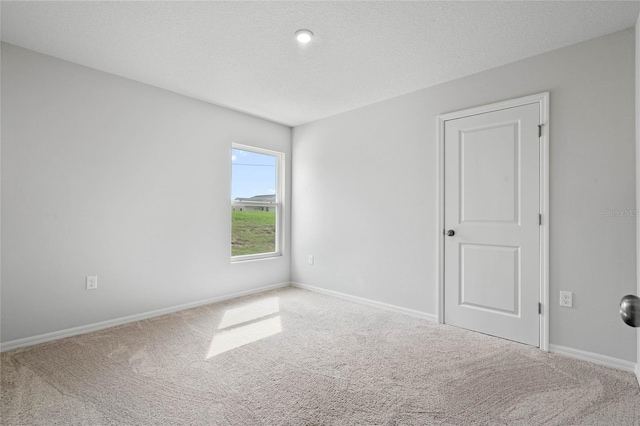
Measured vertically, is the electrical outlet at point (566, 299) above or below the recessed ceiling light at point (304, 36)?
below

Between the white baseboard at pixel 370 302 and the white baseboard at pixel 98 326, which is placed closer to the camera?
the white baseboard at pixel 98 326

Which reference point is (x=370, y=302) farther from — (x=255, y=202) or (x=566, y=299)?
(x=255, y=202)

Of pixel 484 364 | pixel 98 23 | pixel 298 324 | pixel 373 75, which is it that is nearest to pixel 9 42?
pixel 98 23

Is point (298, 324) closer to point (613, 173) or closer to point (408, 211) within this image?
point (408, 211)

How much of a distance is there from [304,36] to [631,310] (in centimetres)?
241

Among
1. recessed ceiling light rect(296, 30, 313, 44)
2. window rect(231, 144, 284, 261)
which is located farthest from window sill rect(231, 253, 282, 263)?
recessed ceiling light rect(296, 30, 313, 44)

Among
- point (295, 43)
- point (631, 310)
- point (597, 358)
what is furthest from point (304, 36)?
point (597, 358)

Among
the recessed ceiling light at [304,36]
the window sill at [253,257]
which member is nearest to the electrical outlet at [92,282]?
the window sill at [253,257]

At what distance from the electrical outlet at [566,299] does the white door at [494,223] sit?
0.16 metres

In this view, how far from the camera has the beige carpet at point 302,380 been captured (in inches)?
69.3

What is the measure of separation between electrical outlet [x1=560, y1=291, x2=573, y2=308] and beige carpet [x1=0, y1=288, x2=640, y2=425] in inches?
16.0

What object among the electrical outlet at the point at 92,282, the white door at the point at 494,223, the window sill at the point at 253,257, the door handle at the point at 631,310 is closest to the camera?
the door handle at the point at 631,310

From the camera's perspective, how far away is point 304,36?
7.83 ft

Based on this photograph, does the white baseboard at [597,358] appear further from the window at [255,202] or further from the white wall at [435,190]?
the window at [255,202]
